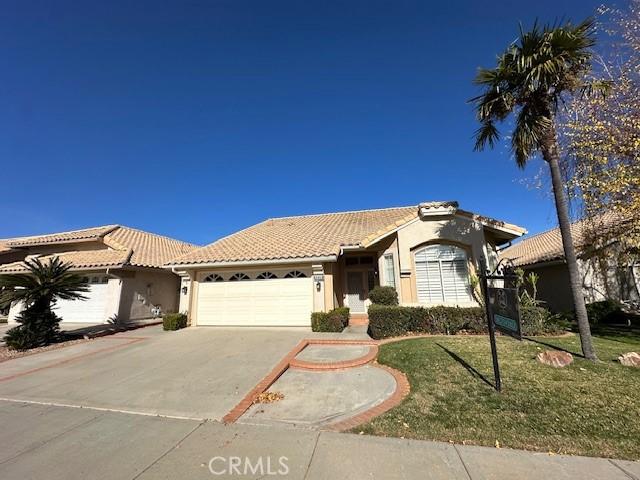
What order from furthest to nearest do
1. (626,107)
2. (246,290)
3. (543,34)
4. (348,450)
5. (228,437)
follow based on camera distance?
1. (246,290)
2. (626,107)
3. (543,34)
4. (228,437)
5. (348,450)

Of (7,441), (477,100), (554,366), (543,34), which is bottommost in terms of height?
(7,441)

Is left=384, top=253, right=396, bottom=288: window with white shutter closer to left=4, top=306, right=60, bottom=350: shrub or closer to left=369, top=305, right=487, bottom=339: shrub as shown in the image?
left=369, top=305, right=487, bottom=339: shrub

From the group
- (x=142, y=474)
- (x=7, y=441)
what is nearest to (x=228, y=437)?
(x=142, y=474)

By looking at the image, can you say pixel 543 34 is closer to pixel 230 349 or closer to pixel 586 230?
pixel 586 230

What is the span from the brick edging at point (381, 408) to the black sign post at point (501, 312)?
5.65ft

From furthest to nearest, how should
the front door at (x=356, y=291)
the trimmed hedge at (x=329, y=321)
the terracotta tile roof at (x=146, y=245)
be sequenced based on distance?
1. the terracotta tile roof at (x=146, y=245)
2. the front door at (x=356, y=291)
3. the trimmed hedge at (x=329, y=321)

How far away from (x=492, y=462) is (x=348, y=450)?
1.75 m

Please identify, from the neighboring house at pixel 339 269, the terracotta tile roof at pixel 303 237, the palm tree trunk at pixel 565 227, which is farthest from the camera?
the terracotta tile roof at pixel 303 237

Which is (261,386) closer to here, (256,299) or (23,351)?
(256,299)

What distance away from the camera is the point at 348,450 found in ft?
12.7

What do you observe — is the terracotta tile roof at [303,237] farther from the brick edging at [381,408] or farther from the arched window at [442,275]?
the brick edging at [381,408]

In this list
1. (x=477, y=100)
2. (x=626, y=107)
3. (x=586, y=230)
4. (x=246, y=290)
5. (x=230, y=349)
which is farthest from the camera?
(x=246, y=290)

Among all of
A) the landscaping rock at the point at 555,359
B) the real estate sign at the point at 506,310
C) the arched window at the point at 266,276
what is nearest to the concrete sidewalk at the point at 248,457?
the real estate sign at the point at 506,310

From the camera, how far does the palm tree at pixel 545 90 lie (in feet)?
24.2
